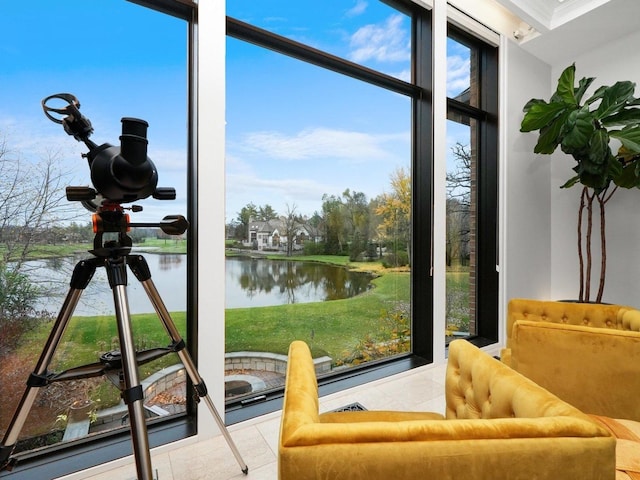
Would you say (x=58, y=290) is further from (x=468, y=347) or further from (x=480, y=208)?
(x=480, y=208)

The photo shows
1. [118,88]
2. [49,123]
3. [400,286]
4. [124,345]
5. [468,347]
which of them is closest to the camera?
[124,345]

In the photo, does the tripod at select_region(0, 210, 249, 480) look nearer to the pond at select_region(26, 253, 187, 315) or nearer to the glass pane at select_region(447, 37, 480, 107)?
the pond at select_region(26, 253, 187, 315)

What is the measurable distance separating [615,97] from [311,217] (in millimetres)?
2620

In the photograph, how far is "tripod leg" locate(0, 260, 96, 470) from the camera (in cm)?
98

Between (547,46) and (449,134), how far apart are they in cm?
141

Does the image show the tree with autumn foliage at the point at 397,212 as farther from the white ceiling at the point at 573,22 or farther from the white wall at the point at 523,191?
the white ceiling at the point at 573,22

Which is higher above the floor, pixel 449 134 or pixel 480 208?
pixel 449 134

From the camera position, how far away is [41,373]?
1007 millimetres

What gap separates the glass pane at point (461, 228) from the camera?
10.2 ft

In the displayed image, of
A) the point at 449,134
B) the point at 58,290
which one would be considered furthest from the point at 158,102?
the point at 449,134

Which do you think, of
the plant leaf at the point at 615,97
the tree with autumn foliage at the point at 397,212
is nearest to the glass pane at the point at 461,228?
the tree with autumn foliage at the point at 397,212

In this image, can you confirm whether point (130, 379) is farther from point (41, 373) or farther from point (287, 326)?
point (287, 326)

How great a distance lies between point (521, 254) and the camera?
10.8ft

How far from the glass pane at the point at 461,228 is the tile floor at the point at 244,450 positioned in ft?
3.59
